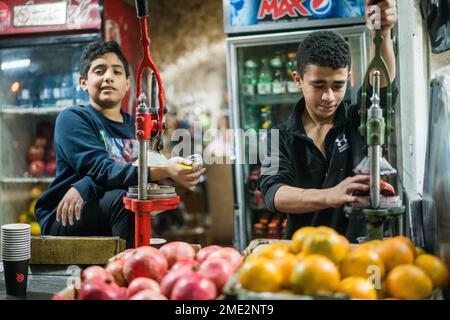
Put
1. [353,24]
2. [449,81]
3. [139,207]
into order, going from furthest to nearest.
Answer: [353,24]
[139,207]
[449,81]

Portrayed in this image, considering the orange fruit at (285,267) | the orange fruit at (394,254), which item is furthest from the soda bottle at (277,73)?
the orange fruit at (285,267)

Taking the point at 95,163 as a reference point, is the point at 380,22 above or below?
above

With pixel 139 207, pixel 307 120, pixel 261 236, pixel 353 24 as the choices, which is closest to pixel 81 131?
pixel 139 207

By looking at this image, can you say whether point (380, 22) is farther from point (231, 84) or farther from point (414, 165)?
point (231, 84)

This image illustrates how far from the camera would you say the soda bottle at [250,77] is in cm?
391

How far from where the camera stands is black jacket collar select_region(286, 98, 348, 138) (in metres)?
2.61

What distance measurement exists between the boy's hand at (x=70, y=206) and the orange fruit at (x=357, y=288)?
6.13 feet

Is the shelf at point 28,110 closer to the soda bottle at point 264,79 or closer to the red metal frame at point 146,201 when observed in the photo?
the soda bottle at point 264,79

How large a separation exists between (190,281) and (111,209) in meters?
1.57

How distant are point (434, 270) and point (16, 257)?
5.05 feet

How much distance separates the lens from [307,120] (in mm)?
2682

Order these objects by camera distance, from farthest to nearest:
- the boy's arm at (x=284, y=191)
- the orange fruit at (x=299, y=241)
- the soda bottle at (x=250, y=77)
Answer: the soda bottle at (x=250, y=77) < the boy's arm at (x=284, y=191) < the orange fruit at (x=299, y=241)

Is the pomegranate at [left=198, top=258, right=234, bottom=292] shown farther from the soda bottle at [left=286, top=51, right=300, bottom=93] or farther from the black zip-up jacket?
the soda bottle at [left=286, top=51, right=300, bottom=93]

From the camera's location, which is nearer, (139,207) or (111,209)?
(139,207)
